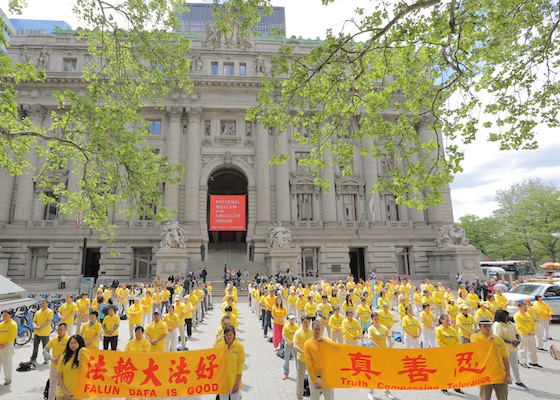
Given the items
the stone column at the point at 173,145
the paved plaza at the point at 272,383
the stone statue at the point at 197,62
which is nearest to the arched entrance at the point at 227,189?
the stone column at the point at 173,145

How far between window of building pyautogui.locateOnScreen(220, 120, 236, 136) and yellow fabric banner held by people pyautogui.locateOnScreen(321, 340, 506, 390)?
33.3 m

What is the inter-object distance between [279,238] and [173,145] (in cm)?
1521

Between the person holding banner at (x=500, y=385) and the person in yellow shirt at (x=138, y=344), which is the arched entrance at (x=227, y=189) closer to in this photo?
the person in yellow shirt at (x=138, y=344)

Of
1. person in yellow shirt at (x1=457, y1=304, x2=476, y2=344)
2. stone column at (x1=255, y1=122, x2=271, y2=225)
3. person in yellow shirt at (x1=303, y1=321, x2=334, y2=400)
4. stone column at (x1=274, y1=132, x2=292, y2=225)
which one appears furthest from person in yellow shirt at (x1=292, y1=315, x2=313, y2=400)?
stone column at (x1=255, y1=122, x2=271, y2=225)

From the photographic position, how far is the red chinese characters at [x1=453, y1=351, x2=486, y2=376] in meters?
5.93

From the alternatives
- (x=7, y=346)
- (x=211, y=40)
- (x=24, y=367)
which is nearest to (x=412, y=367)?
(x=7, y=346)

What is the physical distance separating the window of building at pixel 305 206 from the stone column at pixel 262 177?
11.9ft

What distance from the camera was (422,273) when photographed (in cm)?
3416

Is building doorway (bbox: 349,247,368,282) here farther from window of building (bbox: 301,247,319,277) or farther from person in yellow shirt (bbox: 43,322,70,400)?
person in yellow shirt (bbox: 43,322,70,400)

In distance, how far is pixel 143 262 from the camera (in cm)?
3250

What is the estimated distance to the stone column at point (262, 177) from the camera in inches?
1339

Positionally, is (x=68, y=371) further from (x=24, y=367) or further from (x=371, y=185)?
(x=371, y=185)

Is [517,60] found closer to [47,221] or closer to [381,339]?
[381,339]

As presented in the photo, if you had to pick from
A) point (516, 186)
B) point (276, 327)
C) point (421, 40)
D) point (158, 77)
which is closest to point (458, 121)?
point (421, 40)
